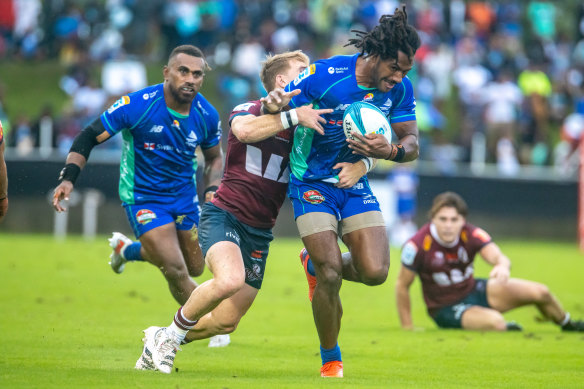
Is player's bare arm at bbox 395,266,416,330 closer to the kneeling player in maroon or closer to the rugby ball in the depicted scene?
the kneeling player in maroon

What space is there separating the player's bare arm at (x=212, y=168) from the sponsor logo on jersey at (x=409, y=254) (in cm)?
263

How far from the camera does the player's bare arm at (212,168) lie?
351 inches

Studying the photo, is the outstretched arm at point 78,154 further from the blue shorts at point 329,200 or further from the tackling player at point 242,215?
the blue shorts at point 329,200

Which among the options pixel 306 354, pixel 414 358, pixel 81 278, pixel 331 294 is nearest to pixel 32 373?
pixel 331 294

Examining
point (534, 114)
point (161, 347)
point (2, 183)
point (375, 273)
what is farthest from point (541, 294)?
point (534, 114)

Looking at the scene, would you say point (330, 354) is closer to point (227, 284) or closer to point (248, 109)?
point (227, 284)

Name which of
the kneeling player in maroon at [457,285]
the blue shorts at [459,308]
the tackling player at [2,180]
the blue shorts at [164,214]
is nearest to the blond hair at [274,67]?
the blue shorts at [164,214]

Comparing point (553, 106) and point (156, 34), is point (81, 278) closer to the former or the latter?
point (156, 34)

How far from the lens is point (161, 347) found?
7113mm

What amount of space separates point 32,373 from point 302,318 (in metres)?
5.19

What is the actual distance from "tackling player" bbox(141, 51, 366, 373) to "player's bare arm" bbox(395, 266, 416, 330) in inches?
120

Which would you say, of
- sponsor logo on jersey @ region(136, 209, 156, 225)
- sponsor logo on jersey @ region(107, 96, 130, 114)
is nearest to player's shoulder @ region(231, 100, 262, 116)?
sponsor logo on jersey @ region(107, 96, 130, 114)

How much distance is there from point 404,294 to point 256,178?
11.2ft

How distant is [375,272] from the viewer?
7176 mm
